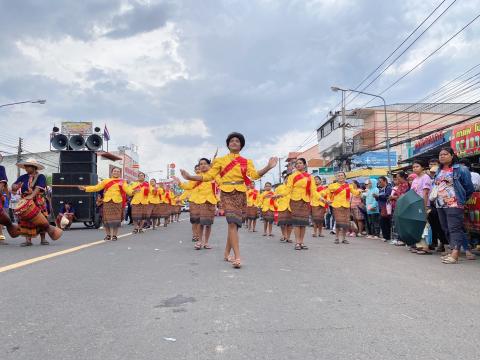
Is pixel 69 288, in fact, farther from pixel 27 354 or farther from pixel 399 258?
pixel 399 258

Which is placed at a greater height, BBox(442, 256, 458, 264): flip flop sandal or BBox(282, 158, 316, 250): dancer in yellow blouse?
BBox(282, 158, 316, 250): dancer in yellow blouse

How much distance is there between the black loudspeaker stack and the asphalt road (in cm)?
957

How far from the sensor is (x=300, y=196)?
9.80 metres

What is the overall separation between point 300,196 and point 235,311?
6.15m

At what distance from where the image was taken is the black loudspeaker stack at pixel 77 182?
16109 millimetres

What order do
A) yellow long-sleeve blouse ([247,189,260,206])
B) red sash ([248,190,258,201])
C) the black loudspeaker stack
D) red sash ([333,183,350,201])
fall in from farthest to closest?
red sash ([248,190,258,201]) → yellow long-sleeve blouse ([247,189,260,206]) → the black loudspeaker stack → red sash ([333,183,350,201])

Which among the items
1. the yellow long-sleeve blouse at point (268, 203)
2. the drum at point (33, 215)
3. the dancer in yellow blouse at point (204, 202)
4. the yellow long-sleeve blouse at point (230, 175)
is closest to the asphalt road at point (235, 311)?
the yellow long-sleeve blouse at point (230, 175)

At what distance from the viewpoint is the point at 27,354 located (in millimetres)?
2834

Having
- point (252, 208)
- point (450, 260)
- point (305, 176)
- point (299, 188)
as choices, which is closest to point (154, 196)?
point (252, 208)

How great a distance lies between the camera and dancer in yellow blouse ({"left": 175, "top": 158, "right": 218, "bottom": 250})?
914cm

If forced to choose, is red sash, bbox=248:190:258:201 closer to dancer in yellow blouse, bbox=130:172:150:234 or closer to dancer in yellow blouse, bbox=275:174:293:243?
dancer in yellow blouse, bbox=130:172:150:234

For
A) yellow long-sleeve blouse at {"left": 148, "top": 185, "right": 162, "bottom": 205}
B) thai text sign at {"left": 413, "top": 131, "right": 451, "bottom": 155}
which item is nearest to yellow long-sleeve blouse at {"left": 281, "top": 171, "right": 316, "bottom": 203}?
yellow long-sleeve blouse at {"left": 148, "top": 185, "right": 162, "bottom": 205}

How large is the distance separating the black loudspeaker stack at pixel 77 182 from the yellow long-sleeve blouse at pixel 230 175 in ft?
34.7

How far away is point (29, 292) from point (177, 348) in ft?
7.54
